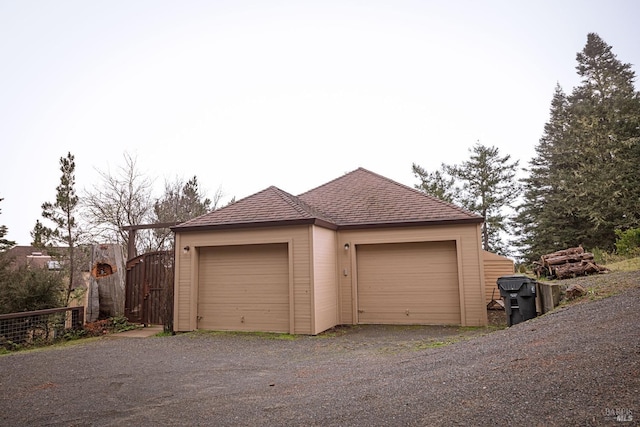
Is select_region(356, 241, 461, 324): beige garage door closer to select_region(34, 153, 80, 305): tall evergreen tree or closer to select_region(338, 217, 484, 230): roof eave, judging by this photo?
select_region(338, 217, 484, 230): roof eave

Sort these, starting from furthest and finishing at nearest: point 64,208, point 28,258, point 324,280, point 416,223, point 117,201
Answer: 1. point 28,258
2. point 117,201
3. point 64,208
4. point 416,223
5. point 324,280

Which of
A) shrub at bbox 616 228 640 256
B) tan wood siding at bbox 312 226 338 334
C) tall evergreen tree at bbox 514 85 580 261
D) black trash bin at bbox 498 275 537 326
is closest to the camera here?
black trash bin at bbox 498 275 537 326

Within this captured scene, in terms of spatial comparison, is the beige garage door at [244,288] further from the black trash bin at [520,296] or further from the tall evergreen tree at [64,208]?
the tall evergreen tree at [64,208]

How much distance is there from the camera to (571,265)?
456 inches

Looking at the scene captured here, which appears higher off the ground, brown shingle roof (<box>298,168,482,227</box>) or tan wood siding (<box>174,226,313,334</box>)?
brown shingle roof (<box>298,168,482,227</box>)

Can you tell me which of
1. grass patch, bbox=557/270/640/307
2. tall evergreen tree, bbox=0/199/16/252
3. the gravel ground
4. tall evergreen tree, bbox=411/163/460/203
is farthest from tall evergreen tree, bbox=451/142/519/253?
tall evergreen tree, bbox=0/199/16/252

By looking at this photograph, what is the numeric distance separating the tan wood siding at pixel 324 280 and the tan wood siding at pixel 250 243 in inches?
9.1

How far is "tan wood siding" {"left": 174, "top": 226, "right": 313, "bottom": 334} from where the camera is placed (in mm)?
9094

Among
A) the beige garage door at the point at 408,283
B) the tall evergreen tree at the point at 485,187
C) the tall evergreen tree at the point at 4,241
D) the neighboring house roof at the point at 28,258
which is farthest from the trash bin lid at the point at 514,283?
the tall evergreen tree at the point at 485,187

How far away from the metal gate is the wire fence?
1369 mm

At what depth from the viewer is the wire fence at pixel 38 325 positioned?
27.4ft

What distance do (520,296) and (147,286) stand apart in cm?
972

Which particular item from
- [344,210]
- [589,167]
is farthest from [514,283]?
[589,167]

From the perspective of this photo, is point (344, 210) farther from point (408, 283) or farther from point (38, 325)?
point (38, 325)
